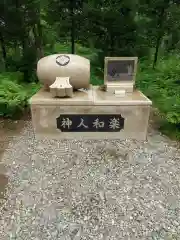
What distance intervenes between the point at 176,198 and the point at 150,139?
2044 mm

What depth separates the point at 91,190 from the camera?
170 inches

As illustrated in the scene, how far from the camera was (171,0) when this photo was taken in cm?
999

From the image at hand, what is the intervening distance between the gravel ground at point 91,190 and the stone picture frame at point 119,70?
5.59ft

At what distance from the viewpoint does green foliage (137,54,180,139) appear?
19.8ft

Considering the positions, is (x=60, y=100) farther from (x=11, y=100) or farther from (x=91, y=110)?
(x=11, y=100)

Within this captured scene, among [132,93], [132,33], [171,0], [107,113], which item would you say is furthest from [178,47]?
[107,113]

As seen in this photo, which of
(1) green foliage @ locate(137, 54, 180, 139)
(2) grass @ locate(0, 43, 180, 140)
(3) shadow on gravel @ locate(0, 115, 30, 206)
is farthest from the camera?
(2) grass @ locate(0, 43, 180, 140)

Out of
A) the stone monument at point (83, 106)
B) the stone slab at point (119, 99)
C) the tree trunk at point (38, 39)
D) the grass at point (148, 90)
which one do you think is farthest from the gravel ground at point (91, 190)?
the tree trunk at point (38, 39)

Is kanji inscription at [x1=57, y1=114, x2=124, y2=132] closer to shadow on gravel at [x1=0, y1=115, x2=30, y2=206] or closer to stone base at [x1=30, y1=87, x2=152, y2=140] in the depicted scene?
stone base at [x1=30, y1=87, x2=152, y2=140]

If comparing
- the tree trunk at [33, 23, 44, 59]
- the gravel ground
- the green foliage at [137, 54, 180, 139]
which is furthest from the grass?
the tree trunk at [33, 23, 44, 59]

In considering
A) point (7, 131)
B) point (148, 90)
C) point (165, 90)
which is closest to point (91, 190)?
point (7, 131)

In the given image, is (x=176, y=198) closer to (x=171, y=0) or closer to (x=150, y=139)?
(x=150, y=139)

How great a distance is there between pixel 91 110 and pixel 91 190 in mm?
2015

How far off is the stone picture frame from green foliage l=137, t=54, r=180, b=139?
1363mm
